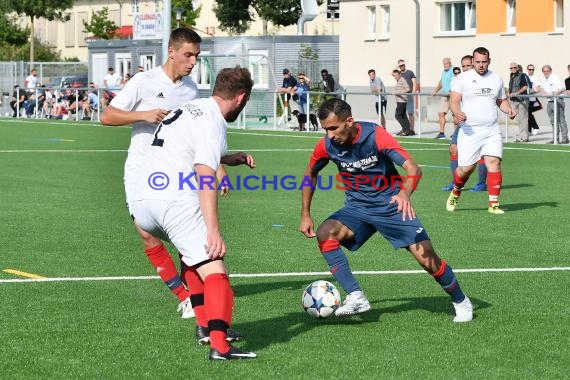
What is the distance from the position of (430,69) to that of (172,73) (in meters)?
37.0

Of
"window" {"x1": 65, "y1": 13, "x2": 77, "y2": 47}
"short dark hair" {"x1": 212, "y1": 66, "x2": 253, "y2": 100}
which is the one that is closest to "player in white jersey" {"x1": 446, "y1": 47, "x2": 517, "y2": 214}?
"short dark hair" {"x1": 212, "y1": 66, "x2": 253, "y2": 100}

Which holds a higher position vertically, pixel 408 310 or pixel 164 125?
pixel 164 125

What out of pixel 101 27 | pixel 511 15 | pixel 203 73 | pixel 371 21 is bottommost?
pixel 203 73

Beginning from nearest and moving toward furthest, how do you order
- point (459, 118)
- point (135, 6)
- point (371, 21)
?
point (459, 118) → point (371, 21) → point (135, 6)

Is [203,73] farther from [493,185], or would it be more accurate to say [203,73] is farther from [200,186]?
[200,186]

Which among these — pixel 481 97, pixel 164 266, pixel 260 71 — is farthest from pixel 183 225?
pixel 260 71

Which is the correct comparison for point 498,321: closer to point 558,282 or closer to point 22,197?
point 558,282

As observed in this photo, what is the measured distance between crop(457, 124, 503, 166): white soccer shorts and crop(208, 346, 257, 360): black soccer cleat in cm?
878

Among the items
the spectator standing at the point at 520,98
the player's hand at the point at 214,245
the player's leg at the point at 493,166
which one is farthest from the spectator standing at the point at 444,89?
the player's hand at the point at 214,245

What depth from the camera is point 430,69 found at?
4556 cm

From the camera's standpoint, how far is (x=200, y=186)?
7168 mm

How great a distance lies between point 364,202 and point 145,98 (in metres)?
1.74

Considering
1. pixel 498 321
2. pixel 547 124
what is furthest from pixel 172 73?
pixel 547 124

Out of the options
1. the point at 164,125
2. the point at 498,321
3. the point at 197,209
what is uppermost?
the point at 164,125
